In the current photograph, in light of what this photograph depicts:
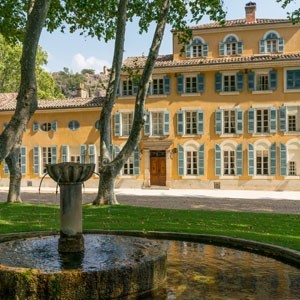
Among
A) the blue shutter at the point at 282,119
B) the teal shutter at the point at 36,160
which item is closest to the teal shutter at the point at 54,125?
the teal shutter at the point at 36,160

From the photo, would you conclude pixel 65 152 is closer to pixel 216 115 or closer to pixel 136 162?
pixel 136 162

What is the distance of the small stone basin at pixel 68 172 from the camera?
6438 mm

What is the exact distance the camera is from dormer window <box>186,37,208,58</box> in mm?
29969

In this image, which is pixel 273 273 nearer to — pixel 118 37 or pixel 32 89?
pixel 32 89

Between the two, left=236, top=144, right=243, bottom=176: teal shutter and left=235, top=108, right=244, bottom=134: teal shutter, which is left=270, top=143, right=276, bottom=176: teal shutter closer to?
left=236, top=144, right=243, bottom=176: teal shutter

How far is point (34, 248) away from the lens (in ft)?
22.7

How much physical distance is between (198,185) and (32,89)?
1979 cm

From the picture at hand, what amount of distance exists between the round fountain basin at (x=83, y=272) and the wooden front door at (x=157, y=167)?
22.7 m

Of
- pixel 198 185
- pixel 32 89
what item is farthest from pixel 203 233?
pixel 198 185

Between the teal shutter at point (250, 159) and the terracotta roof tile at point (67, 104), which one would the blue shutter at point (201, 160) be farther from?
the terracotta roof tile at point (67, 104)

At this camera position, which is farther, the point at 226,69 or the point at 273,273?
the point at 226,69

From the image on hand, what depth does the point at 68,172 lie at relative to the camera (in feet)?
21.3

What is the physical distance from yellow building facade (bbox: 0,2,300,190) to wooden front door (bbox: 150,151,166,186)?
0.06m

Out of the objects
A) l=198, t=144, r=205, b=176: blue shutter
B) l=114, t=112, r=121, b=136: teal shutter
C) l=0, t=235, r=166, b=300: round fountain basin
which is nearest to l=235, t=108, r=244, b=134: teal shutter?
l=198, t=144, r=205, b=176: blue shutter
